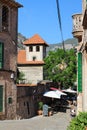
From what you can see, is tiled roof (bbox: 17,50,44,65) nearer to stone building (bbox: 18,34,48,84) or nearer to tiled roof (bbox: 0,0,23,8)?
stone building (bbox: 18,34,48,84)

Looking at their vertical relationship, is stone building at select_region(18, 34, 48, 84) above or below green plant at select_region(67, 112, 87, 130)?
above

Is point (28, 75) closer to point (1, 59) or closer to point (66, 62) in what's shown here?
point (66, 62)

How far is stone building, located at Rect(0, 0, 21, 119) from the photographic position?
27469mm

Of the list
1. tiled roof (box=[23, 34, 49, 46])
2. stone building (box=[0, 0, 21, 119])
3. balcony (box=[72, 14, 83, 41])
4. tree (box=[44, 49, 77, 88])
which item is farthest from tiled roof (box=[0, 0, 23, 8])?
tiled roof (box=[23, 34, 49, 46])

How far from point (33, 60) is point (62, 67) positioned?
2239 centimetres

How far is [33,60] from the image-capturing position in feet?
258

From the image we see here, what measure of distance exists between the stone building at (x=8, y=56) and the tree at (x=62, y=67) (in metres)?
25.5

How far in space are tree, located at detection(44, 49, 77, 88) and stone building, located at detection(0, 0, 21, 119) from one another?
83.6 feet

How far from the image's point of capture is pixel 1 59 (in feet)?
90.3

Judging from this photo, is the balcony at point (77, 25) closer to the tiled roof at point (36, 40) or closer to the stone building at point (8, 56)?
the stone building at point (8, 56)

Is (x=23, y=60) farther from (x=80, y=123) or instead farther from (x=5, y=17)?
(x=80, y=123)

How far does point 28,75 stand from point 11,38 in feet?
145

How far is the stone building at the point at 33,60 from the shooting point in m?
72.3

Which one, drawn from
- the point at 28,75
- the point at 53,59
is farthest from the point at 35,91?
the point at 28,75
